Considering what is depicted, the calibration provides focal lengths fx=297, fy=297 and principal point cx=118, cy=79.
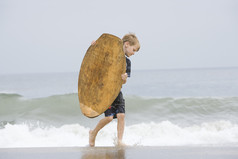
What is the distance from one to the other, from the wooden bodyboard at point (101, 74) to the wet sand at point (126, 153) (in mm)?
527

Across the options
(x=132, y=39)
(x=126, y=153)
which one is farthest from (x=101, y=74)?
(x=126, y=153)

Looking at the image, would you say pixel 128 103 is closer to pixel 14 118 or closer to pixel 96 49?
pixel 14 118

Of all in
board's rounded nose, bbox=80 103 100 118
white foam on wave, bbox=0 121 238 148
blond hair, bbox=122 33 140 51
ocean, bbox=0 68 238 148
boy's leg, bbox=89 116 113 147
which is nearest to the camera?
board's rounded nose, bbox=80 103 100 118

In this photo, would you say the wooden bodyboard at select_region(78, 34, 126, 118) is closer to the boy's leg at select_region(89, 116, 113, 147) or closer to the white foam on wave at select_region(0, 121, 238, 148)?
the boy's leg at select_region(89, 116, 113, 147)

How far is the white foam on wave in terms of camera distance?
22.6 feet

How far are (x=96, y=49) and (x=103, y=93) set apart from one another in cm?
54

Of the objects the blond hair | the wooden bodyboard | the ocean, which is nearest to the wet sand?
the wooden bodyboard

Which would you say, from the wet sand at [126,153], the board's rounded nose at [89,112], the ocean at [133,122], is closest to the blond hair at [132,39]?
the board's rounded nose at [89,112]

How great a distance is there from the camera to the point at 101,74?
3.52 meters

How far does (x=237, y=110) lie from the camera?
1072cm

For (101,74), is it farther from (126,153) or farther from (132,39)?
(126,153)

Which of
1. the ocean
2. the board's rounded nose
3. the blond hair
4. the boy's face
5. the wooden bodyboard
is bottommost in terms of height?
the ocean

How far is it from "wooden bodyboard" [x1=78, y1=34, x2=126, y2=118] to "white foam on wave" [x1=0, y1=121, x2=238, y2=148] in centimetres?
329

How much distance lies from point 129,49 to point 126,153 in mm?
1276
